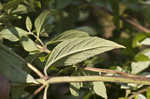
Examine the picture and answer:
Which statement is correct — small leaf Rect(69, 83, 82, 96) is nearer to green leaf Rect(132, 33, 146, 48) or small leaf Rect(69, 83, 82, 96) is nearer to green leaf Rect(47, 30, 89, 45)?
green leaf Rect(47, 30, 89, 45)

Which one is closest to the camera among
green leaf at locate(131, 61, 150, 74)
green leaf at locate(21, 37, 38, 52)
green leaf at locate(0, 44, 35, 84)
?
green leaf at locate(0, 44, 35, 84)

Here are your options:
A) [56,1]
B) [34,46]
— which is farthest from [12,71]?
[56,1]

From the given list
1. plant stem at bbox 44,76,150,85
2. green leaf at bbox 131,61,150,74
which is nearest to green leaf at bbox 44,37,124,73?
plant stem at bbox 44,76,150,85

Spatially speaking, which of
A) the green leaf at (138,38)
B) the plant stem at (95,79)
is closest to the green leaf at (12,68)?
the plant stem at (95,79)

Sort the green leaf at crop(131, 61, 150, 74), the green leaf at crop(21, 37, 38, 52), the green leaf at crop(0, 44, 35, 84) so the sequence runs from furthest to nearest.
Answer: the green leaf at crop(131, 61, 150, 74), the green leaf at crop(21, 37, 38, 52), the green leaf at crop(0, 44, 35, 84)

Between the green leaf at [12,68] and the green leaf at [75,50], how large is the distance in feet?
0.19

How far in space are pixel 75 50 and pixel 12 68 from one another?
0.44 feet

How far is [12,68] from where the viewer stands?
556 millimetres

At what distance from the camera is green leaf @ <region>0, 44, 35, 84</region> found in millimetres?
547

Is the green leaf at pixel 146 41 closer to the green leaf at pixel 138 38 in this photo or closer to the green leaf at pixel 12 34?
the green leaf at pixel 138 38

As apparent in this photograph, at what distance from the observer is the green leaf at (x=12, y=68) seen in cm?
55

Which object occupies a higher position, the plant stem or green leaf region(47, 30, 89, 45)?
green leaf region(47, 30, 89, 45)

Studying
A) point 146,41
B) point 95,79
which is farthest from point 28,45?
point 146,41

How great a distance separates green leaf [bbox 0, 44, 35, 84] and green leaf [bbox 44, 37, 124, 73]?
0.19 feet
